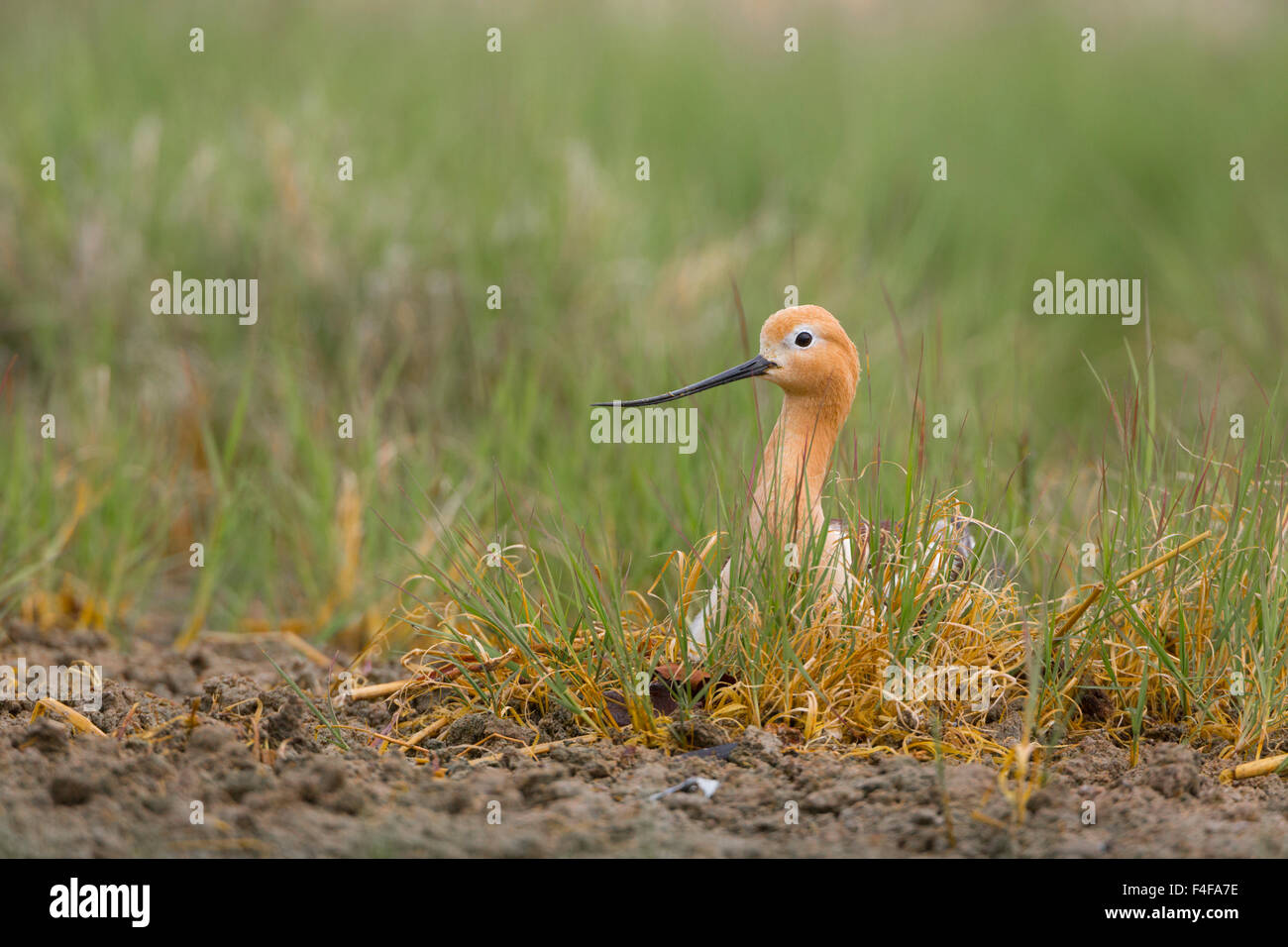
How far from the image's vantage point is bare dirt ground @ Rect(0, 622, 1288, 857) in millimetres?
2686

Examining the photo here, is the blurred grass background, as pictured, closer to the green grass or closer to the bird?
the green grass

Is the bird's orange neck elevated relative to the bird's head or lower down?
lower down

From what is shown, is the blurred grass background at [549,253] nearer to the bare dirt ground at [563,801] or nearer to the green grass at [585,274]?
the green grass at [585,274]

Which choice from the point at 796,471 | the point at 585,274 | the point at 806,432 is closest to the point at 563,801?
the point at 796,471

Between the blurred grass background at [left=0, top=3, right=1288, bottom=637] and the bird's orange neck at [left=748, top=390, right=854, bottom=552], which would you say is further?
the blurred grass background at [left=0, top=3, right=1288, bottom=637]

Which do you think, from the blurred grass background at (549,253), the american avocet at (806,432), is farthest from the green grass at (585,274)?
the american avocet at (806,432)

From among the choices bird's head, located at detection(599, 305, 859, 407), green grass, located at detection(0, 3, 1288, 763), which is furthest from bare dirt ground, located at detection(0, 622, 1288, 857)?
bird's head, located at detection(599, 305, 859, 407)

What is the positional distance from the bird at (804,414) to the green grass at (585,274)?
14cm

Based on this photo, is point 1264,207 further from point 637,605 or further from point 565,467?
point 637,605

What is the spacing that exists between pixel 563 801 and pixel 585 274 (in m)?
4.28

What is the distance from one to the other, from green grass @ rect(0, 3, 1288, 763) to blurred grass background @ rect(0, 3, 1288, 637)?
3 centimetres

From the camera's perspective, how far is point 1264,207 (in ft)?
28.1

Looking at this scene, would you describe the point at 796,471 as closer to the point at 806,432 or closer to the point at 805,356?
the point at 806,432

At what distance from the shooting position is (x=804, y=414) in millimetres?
3713
